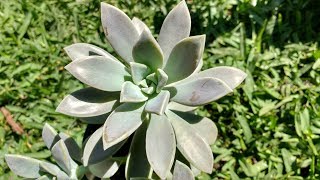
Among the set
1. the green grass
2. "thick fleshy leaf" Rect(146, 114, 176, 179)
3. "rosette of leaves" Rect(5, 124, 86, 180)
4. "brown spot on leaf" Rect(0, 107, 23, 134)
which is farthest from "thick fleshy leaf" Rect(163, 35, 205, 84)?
"brown spot on leaf" Rect(0, 107, 23, 134)

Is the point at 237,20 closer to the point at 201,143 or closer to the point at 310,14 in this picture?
the point at 310,14

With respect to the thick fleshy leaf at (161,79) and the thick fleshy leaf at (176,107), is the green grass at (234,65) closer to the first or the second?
the thick fleshy leaf at (176,107)

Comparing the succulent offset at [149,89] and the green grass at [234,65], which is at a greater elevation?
the succulent offset at [149,89]

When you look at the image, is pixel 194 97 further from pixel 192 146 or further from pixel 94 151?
pixel 94 151

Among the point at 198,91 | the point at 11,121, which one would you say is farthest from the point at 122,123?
the point at 11,121

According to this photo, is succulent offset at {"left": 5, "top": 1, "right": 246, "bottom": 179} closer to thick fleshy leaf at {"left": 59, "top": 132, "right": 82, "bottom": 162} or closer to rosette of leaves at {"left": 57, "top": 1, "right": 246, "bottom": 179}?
rosette of leaves at {"left": 57, "top": 1, "right": 246, "bottom": 179}

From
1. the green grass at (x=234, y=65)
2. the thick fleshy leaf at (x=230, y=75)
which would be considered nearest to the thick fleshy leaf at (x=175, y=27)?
the thick fleshy leaf at (x=230, y=75)

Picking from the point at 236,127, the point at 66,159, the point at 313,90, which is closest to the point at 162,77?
the point at 66,159
